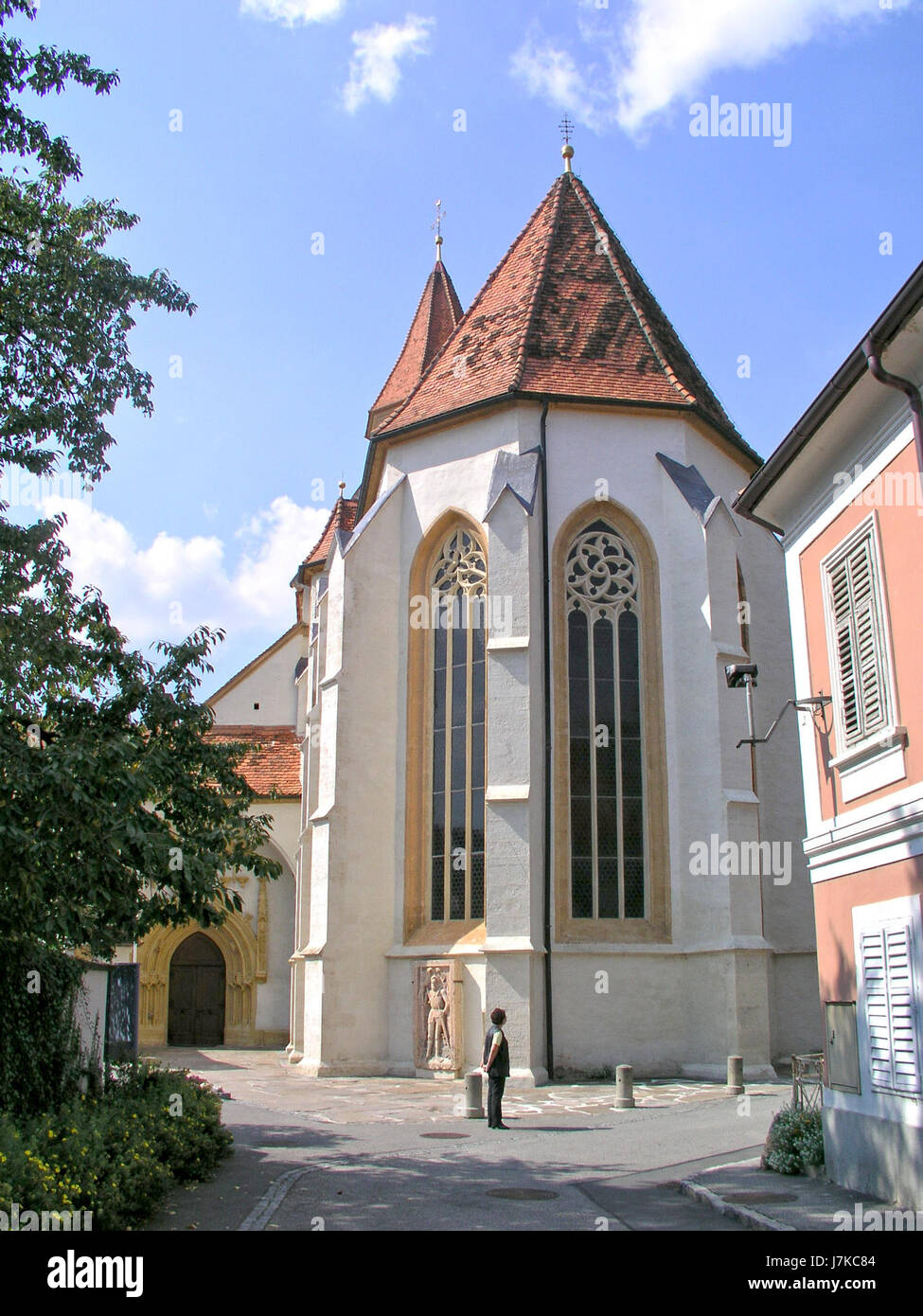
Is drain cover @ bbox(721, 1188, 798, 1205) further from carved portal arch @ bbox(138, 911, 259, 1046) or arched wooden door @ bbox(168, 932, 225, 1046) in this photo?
arched wooden door @ bbox(168, 932, 225, 1046)

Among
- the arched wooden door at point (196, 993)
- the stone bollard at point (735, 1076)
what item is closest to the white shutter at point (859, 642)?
the stone bollard at point (735, 1076)

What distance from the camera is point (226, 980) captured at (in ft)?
92.1

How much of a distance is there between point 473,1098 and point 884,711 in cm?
778

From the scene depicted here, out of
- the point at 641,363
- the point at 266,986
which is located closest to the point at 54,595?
the point at 641,363

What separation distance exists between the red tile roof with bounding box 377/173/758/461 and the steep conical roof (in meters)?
10.1

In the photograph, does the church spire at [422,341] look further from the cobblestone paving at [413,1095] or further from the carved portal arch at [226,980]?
the cobblestone paving at [413,1095]

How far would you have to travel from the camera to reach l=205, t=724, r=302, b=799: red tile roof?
29.2m

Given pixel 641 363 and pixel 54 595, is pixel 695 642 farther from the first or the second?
pixel 54 595

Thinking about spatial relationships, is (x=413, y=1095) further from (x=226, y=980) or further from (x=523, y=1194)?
(x=226, y=980)

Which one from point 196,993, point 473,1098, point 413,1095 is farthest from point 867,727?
point 196,993

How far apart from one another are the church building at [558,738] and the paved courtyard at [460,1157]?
1.34 m

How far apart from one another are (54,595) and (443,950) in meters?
10.6

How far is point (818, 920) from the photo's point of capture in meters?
10.4

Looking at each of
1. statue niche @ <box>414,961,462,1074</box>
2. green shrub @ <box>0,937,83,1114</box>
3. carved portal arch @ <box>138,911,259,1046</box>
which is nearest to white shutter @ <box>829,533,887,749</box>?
green shrub @ <box>0,937,83,1114</box>
